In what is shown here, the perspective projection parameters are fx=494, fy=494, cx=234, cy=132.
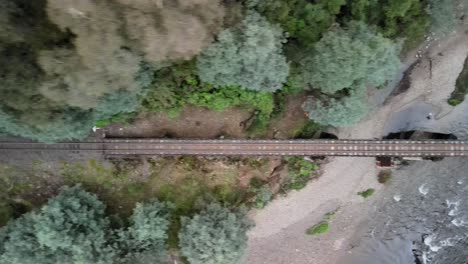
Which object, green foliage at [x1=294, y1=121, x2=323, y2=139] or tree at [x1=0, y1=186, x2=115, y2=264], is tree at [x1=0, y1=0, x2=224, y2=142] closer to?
tree at [x1=0, y1=186, x2=115, y2=264]

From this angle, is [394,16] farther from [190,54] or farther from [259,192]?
[259,192]

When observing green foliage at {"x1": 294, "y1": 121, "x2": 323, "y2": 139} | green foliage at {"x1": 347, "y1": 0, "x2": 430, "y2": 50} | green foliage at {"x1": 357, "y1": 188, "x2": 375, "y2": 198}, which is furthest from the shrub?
green foliage at {"x1": 347, "y1": 0, "x2": 430, "y2": 50}

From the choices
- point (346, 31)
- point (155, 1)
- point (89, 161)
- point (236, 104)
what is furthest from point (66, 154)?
point (346, 31)

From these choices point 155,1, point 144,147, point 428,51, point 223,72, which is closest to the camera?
point 155,1

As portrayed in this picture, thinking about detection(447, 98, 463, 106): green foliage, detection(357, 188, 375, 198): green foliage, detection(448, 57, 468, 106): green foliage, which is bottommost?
detection(357, 188, 375, 198): green foliage

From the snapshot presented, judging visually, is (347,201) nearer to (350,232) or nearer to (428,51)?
(350,232)

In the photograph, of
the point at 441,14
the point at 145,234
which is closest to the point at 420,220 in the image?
the point at 441,14
